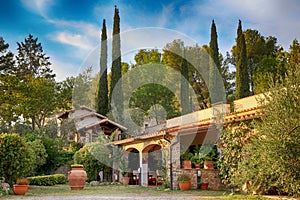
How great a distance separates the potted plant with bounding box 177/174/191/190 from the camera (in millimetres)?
14078

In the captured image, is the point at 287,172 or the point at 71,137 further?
the point at 71,137

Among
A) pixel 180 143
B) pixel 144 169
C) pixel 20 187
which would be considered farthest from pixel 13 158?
pixel 144 169

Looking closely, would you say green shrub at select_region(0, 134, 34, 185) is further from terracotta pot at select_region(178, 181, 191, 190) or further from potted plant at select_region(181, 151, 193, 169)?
potted plant at select_region(181, 151, 193, 169)

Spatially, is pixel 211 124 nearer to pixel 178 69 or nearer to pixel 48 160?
pixel 48 160

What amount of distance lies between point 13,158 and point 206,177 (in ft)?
23.6

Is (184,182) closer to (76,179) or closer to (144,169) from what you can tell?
(76,179)

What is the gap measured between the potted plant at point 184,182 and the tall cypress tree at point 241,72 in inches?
507

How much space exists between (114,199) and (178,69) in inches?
978

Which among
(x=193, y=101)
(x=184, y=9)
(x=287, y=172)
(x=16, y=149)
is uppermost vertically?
(x=184, y=9)

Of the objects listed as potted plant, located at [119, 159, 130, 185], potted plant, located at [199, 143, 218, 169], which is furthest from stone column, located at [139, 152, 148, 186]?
potted plant, located at [199, 143, 218, 169]

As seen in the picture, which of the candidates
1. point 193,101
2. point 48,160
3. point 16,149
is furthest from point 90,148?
point 193,101

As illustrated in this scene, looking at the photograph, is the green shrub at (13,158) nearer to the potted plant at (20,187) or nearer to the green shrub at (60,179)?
the potted plant at (20,187)

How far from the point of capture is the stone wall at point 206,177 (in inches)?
548

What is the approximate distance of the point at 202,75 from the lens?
32.1m
